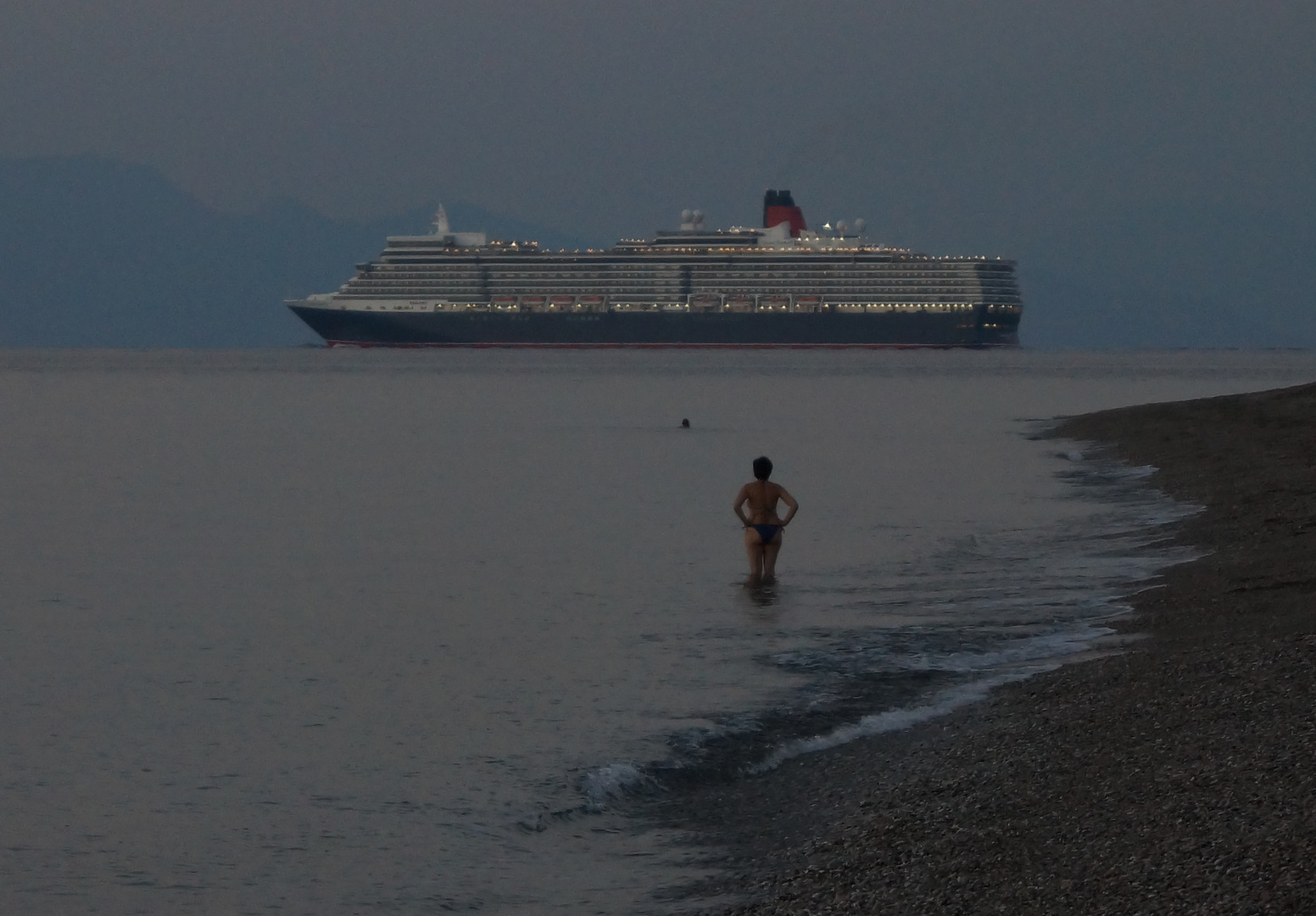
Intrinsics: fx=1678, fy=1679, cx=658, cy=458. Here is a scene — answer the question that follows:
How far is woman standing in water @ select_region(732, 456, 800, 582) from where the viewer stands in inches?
617

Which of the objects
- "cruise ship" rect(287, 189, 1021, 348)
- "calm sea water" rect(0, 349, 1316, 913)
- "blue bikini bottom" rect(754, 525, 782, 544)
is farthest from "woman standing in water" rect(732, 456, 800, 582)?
"cruise ship" rect(287, 189, 1021, 348)

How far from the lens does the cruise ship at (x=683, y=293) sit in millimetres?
132875

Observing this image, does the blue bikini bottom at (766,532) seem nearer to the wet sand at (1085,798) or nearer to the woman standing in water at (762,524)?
the woman standing in water at (762,524)

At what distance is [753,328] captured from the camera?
13462 centimetres

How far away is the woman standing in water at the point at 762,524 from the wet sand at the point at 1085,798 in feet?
14.8

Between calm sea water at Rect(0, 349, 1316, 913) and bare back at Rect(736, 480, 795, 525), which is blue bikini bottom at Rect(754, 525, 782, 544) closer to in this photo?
bare back at Rect(736, 480, 795, 525)

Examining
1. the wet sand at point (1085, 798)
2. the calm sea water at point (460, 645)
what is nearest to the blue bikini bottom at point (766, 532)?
the calm sea water at point (460, 645)

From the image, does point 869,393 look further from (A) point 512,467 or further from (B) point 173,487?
(B) point 173,487

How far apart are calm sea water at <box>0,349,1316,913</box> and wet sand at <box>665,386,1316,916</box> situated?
55 centimetres

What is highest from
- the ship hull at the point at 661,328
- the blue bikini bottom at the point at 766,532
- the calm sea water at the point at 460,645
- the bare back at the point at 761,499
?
the ship hull at the point at 661,328

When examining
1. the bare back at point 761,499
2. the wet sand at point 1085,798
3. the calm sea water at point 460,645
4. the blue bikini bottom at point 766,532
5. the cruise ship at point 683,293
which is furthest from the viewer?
the cruise ship at point 683,293

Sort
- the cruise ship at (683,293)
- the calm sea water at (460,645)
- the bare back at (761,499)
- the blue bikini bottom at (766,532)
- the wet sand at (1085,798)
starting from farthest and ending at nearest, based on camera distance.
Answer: the cruise ship at (683,293), the blue bikini bottom at (766,532), the bare back at (761,499), the calm sea water at (460,645), the wet sand at (1085,798)

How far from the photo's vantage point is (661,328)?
449 feet

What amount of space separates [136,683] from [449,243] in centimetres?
12783
